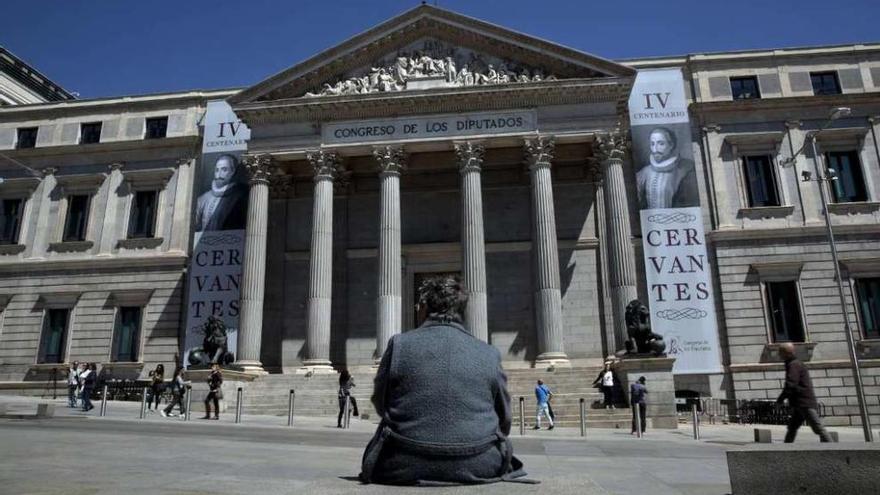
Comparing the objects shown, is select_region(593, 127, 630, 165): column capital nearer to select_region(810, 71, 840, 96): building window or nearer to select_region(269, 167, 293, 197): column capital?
select_region(810, 71, 840, 96): building window

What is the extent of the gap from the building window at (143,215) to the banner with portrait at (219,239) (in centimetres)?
554

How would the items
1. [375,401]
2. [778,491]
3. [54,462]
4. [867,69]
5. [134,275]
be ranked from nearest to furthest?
[375,401] → [778,491] → [54,462] → [867,69] → [134,275]

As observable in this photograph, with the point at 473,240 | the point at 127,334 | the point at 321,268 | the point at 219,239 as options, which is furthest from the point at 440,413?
the point at 127,334

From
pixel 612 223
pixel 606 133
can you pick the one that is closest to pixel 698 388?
pixel 612 223

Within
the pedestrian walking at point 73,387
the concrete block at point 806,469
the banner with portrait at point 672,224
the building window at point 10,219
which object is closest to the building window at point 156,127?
the building window at point 10,219

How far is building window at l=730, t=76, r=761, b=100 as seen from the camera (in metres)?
33.8

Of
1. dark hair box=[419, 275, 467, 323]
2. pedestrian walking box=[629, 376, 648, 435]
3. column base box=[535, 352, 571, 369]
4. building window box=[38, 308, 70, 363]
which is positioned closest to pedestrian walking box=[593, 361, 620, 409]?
pedestrian walking box=[629, 376, 648, 435]

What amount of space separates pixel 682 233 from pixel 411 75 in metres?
15.0

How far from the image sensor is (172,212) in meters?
36.9

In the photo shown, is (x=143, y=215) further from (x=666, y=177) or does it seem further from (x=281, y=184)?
(x=666, y=177)

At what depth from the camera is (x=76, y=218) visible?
38125 millimetres

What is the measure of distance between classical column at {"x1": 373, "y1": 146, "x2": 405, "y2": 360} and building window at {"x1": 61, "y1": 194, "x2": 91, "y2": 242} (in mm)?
20121

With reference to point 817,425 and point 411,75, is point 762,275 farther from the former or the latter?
point 817,425

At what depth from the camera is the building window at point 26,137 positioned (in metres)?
39.8
